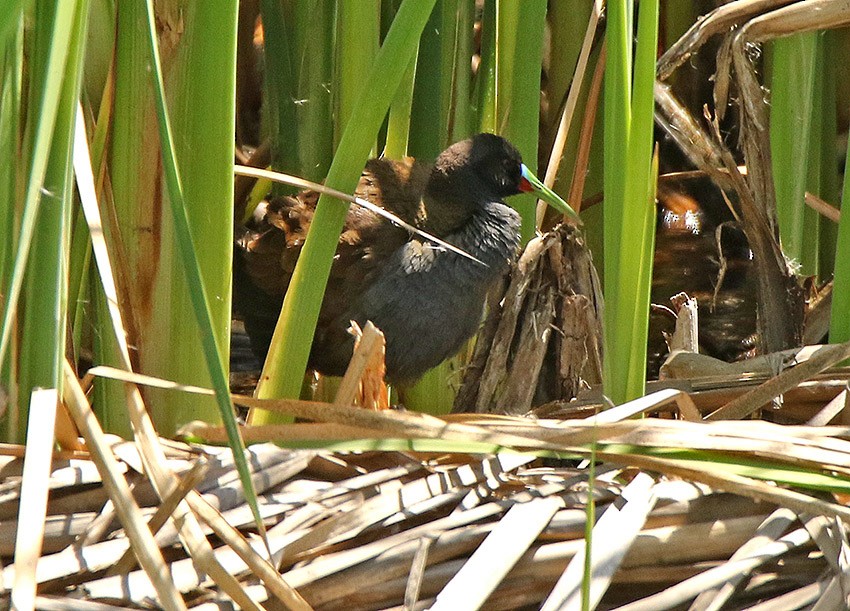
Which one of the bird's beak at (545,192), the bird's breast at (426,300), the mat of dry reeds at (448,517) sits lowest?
the mat of dry reeds at (448,517)

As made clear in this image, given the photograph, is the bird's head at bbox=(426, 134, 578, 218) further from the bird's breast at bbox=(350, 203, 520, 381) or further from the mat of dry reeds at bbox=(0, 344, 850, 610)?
the mat of dry reeds at bbox=(0, 344, 850, 610)

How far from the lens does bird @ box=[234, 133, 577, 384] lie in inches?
75.6

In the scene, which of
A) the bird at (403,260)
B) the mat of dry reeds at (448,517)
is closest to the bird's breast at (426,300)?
the bird at (403,260)

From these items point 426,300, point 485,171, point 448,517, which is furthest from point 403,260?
point 448,517

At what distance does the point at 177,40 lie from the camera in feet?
3.98

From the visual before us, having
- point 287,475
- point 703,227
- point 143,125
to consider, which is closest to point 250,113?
point 703,227

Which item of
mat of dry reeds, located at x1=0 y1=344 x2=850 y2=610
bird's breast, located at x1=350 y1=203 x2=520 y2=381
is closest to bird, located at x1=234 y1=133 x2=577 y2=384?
bird's breast, located at x1=350 y1=203 x2=520 y2=381

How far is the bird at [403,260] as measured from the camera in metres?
1.92

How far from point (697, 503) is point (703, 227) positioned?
5.16 ft

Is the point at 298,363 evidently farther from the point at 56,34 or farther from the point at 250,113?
the point at 250,113

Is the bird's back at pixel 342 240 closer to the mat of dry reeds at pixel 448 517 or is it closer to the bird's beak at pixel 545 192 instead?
the bird's beak at pixel 545 192

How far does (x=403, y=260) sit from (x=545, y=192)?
268mm

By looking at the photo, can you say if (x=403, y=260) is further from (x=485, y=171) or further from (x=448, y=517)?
(x=448, y=517)

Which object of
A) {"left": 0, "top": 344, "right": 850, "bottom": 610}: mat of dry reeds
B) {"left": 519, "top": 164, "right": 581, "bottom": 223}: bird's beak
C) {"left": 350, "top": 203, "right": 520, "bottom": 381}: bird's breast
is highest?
{"left": 519, "top": 164, "right": 581, "bottom": 223}: bird's beak
